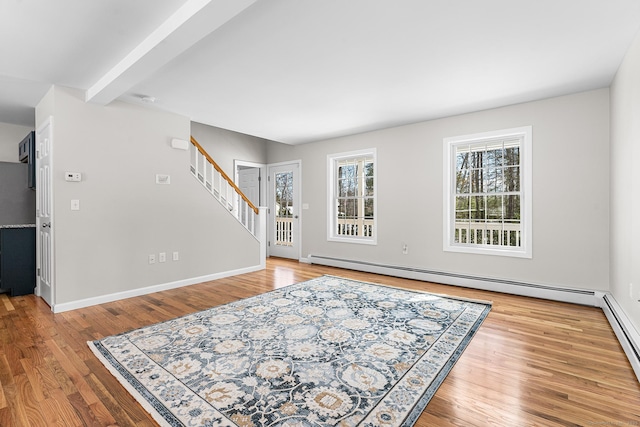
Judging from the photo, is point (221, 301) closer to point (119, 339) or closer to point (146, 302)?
point (146, 302)

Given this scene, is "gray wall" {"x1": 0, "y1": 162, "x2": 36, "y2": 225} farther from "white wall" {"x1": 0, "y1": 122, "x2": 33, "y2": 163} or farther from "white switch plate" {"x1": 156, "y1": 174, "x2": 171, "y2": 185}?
"white switch plate" {"x1": 156, "y1": 174, "x2": 171, "y2": 185}

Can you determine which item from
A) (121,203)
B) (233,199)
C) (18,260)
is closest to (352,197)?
(233,199)

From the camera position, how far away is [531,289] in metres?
4.00

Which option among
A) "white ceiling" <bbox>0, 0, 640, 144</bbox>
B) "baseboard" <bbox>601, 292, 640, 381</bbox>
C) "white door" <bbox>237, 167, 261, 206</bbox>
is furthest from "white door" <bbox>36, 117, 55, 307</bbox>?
"baseboard" <bbox>601, 292, 640, 381</bbox>

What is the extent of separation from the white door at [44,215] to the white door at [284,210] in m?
4.08

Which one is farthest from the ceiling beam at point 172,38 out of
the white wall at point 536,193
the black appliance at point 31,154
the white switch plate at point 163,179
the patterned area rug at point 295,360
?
the white wall at point 536,193

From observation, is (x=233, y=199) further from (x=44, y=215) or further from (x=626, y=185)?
(x=626, y=185)

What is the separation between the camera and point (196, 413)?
5.54 feet

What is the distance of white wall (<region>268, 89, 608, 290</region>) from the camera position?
3656 mm

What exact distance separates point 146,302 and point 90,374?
5.63ft

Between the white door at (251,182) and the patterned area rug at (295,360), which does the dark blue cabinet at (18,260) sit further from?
the white door at (251,182)

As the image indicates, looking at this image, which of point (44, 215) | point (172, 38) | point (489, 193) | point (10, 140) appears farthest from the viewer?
point (10, 140)

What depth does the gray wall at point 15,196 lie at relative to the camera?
4500 millimetres

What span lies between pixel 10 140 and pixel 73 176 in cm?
242
